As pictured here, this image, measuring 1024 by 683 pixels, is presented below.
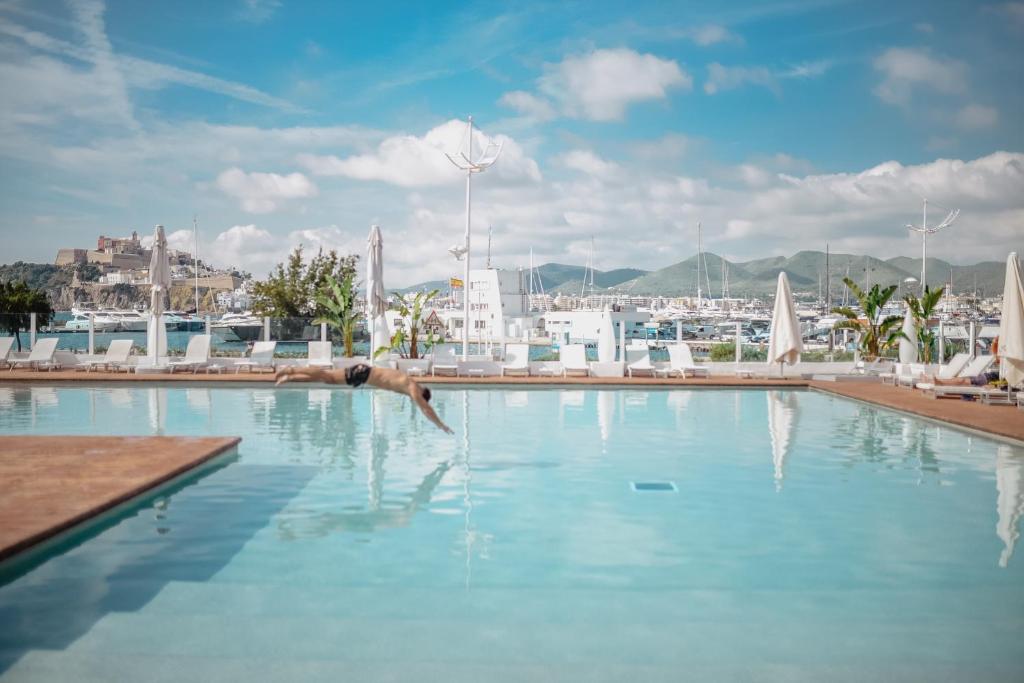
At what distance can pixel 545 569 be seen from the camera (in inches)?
214

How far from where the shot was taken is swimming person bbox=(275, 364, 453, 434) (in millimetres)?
6996

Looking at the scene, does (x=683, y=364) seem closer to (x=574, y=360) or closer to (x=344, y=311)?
(x=574, y=360)

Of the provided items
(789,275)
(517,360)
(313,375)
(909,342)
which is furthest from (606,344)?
(789,275)

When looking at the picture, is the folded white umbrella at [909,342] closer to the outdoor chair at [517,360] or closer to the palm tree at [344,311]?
the outdoor chair at [517,360]

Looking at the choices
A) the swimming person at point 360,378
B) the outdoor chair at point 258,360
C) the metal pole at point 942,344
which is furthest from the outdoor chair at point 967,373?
the outdoor chair at point 258,360

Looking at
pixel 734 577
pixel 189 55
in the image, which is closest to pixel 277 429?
pixel 734 577

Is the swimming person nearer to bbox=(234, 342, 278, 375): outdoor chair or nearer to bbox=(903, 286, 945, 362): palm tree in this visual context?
bbox=(234, 342, 278, 375): outdoor chair

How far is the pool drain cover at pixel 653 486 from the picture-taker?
7.74m

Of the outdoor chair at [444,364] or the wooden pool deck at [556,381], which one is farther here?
the outdoor chair at [444,364]

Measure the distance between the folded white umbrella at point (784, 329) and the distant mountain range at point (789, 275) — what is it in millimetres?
84838

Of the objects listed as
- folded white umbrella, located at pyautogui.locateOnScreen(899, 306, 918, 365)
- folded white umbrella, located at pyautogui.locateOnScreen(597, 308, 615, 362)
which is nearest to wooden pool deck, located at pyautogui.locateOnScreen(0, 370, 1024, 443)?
folded white umbrella, located at pyautogui.locateOnScreen(597, 308, 615, 362)

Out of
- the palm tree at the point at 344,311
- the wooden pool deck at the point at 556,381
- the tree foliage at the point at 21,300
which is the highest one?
the tree foliage at the point at 21,300

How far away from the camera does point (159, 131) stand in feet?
118

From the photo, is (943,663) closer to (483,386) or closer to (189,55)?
(483,386)
